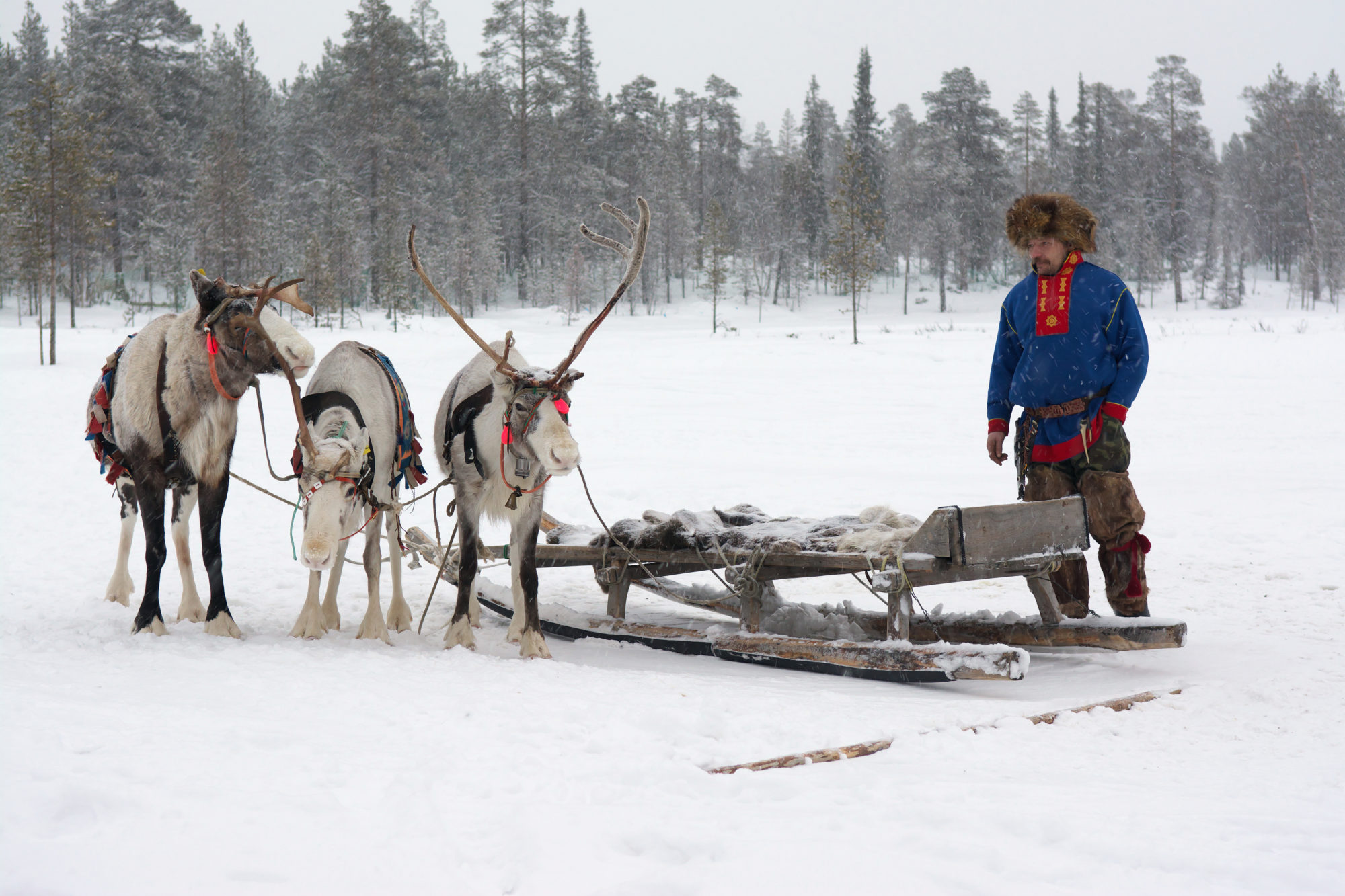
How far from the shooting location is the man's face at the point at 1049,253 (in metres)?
4.91

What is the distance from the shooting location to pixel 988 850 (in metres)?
2.36

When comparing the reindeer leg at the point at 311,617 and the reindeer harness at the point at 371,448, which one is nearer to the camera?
the reindeer harness at the point at 371,448

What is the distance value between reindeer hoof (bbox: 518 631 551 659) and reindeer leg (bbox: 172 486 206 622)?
197cm

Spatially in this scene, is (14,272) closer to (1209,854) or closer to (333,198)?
(333,198)

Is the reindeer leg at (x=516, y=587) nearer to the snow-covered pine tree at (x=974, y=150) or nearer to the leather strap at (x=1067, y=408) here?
the leather strap at (x=1067, y=408)

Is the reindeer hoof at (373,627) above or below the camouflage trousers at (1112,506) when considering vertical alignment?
below

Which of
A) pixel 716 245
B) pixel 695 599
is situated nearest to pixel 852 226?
pixel 716 245

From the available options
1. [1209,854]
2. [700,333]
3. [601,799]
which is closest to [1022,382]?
[1209,854]

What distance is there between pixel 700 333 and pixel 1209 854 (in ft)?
106

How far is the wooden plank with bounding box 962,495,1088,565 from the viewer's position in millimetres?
4234

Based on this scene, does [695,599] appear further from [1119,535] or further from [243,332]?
[243,332]

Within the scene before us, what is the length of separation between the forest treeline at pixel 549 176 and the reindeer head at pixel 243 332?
26729mm

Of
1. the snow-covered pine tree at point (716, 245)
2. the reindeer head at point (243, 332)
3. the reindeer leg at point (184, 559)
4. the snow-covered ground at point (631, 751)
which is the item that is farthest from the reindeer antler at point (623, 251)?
the snow-covered pine tree at point (716, 245)

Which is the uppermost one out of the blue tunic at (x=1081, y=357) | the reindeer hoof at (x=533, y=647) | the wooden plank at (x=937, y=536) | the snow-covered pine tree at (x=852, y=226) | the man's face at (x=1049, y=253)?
the snow-covered pine tree at (x=852, y=226)
